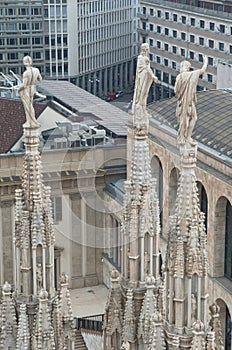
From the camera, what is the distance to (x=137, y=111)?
3088cm

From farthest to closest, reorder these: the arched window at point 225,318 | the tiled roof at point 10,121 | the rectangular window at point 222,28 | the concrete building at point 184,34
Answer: the rectangular window at point 222,28
the concrete building at point 184,34
the tiled roof at point 10,121
the arched window at point 225,318

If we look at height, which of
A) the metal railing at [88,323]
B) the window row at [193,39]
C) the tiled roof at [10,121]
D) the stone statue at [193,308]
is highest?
the stone statue at [193,308]


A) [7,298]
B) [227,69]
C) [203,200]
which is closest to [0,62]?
[227,69]

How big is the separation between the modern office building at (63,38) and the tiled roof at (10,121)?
8623cm

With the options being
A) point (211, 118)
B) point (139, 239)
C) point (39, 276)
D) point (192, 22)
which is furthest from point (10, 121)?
point (192, 22)

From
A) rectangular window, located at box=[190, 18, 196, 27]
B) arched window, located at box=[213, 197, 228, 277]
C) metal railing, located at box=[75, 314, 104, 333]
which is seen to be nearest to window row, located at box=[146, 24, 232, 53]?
rectangular window, located at box=[190, 18, 196, 27]

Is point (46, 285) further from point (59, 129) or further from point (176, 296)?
point (59, 129)

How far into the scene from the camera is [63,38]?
172 meters

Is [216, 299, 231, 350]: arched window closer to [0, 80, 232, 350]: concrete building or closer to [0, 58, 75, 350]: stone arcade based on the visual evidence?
[0, 80, 232, 350]: concrete building

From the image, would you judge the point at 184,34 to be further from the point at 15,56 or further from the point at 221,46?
the point at 15,56

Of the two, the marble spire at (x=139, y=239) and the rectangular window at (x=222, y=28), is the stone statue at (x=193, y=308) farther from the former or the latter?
the rectangular window at (x=222, y=28)

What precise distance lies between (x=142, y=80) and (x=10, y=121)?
51.0 metres

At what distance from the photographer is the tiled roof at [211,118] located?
66.6 metres

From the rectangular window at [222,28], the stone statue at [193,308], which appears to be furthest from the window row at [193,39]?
the stone statue at [193,308]
